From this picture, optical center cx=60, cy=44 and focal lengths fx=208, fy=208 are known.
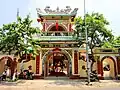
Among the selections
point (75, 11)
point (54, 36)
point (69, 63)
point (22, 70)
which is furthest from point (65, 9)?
point (22, 70)

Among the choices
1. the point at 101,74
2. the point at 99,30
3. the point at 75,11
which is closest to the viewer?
the point at 99,30

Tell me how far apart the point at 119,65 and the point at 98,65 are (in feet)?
7.54

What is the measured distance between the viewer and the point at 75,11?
25.6 meters

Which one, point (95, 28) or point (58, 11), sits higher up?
point (58, 11)

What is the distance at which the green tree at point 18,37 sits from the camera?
57.7 ft

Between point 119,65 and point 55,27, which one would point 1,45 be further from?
point 119,65

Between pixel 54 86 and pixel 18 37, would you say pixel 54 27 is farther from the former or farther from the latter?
pixel 54 86

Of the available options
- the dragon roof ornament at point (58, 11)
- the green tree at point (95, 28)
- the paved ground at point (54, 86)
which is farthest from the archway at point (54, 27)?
the paved ground at point (54, 86)

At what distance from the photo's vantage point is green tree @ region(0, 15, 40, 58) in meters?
17.6

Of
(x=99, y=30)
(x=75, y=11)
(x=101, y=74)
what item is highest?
(x=75, y=11)

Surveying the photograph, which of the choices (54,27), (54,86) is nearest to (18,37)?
(54,86)

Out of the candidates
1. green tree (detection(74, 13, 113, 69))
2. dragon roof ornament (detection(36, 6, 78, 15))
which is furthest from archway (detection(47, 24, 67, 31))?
green tree (detection(74, 13, 113, 69))

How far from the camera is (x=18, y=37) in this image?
57.4 feet

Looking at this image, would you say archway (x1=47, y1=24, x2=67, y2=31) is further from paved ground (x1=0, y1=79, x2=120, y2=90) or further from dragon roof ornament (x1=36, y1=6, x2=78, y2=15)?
paved ground (x1=0, y1=79, x2=120, y2=90)
